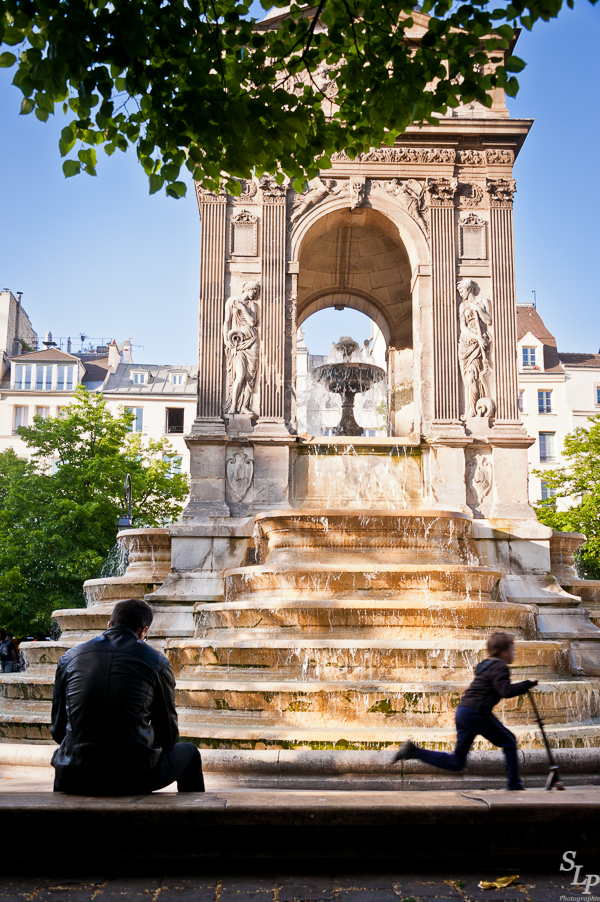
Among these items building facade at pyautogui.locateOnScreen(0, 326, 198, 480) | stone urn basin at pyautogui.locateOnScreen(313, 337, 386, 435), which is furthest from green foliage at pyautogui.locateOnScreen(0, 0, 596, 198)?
building facade at pyautogui.locateOnScreen(0, 326, 198, 480)

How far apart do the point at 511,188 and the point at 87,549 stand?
21.9 metres

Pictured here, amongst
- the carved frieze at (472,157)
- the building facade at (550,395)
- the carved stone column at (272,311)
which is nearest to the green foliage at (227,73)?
the carved stone column at (272,311)

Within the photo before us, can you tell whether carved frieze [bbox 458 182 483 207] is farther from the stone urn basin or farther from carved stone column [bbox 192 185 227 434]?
carved stone column [bbox 192 185 227 434]

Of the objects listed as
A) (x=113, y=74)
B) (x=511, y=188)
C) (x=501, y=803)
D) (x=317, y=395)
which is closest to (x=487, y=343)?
(x=511, y=188)

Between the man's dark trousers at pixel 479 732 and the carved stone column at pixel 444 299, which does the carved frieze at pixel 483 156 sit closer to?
the carved stone column at pixel 444 299

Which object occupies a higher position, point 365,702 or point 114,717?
point 114,717

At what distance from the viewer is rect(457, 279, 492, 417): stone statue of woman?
49.9 feet

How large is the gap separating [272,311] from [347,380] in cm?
344

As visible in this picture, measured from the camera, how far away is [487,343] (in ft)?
50.4

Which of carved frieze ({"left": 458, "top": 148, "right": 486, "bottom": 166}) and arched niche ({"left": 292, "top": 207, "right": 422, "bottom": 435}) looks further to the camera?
arched niche ({"left": 292, "top": 207, "right": 422, "bottom": 435})

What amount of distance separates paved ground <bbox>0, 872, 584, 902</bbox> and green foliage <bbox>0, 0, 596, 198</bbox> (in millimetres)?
4769

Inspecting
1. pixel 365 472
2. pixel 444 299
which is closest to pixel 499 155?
pixel 444 299

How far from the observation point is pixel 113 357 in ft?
208

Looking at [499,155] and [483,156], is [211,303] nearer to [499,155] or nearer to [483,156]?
[483,156]
